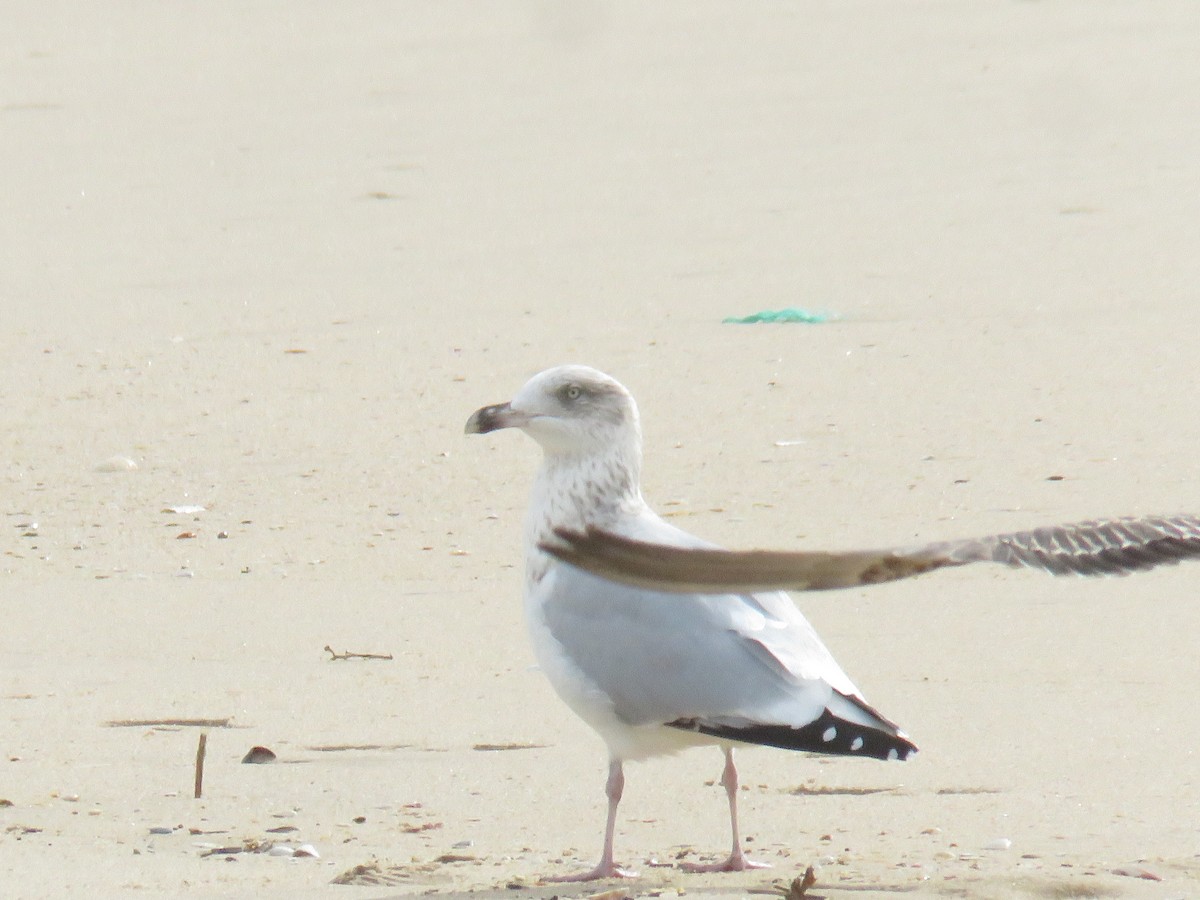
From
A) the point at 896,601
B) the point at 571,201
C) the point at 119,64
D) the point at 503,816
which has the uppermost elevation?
A: the point at 119,64

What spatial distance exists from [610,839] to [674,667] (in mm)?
362

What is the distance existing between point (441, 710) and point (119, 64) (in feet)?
31.2

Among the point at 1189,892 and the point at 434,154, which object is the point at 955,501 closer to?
the point at 1189,892

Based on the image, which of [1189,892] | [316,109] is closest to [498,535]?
[1189,892]

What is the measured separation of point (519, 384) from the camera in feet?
27.3

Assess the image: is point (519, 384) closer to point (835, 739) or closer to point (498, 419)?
point (498, 419)

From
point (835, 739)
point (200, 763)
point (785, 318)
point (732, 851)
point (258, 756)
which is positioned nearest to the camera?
point (835, 739)

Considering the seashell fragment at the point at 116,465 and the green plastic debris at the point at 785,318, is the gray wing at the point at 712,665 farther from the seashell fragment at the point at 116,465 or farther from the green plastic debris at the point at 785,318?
the green plastic debris at the point at 785,318

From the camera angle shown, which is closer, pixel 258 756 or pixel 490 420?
pixel 258 756

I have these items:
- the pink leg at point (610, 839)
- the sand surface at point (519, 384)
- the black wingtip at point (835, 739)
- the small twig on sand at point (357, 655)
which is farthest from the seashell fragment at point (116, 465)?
the black wingtip at point (835, 739)

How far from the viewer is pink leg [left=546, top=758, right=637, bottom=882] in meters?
4.20

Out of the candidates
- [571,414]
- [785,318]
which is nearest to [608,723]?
[571,414]

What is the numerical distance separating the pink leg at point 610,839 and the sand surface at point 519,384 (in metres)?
0.07

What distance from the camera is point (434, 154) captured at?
1190 centimetres
